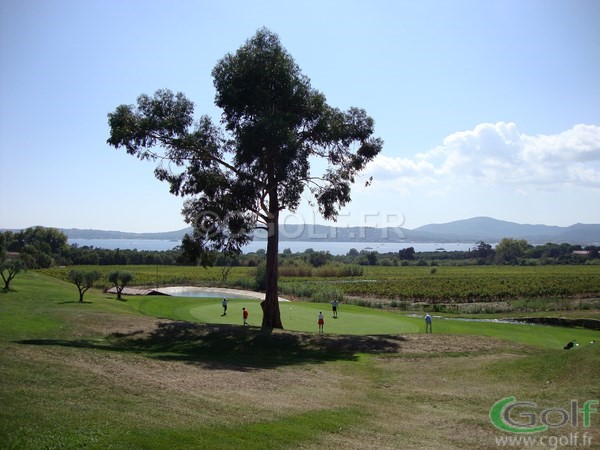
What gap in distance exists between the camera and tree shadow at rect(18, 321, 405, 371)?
2067 cm

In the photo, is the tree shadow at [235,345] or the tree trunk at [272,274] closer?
the tree shadow at [235,345]

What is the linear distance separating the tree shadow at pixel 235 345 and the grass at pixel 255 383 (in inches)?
3.6

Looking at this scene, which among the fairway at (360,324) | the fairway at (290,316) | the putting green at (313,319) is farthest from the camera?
the fairway at (290,316)

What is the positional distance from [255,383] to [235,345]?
332 inches

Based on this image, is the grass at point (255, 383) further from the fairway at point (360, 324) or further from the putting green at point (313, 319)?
the putting green at point (313, 319)

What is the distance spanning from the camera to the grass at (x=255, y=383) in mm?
9953

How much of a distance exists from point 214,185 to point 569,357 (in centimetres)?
1919

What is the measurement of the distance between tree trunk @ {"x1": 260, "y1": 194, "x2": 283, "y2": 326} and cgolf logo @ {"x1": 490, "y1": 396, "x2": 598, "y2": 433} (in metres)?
17.1

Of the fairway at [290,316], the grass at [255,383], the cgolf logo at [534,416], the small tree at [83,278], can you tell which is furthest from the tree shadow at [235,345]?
the small tree at [83,278]

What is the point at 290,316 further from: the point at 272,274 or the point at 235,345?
the point at 235,345

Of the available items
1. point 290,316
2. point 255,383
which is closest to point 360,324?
point 290,316

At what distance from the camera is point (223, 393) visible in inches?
550

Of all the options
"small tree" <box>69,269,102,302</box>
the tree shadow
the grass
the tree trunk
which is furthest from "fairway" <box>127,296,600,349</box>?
the tree shadow

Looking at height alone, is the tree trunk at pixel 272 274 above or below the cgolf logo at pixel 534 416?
above
